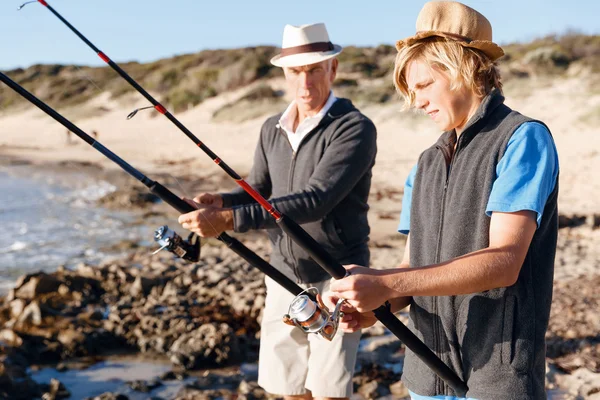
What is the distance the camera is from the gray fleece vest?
168 cm

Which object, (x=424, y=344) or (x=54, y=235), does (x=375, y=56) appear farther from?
(x=424, y=344)

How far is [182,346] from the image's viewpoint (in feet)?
16.3

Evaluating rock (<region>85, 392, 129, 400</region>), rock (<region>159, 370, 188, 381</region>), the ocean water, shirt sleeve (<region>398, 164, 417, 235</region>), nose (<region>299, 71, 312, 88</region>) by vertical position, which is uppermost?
nose (<region>299, 71, 312, 88</region>)

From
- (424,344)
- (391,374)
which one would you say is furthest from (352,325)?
(391,374)

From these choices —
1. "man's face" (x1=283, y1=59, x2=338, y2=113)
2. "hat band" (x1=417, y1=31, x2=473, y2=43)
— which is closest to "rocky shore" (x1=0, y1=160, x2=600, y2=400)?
"man's face" (x1=283, y1=59, x2=338, y2=113)

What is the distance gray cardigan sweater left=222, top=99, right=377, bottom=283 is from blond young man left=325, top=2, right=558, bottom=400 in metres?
0.94

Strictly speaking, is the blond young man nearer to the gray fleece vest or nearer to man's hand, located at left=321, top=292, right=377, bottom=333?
the gray fleece vest

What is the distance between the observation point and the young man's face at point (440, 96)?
174 centimetres

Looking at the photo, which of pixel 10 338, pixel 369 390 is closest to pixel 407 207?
pixel 369 390

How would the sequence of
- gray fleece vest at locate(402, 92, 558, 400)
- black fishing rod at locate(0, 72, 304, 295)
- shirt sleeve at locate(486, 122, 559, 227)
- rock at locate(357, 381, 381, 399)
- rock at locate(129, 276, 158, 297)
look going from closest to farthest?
shirt sleeve at locate(486, 122, 559, 227) → gray fleece vest at locate(402, 92, 558, 400) → black fishing rod at locate(0, 72, 304, 295) → rock at locate(357, 381, 381, 399) → rock at locate(129, 276, 158, 297)

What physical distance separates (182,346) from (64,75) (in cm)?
3419

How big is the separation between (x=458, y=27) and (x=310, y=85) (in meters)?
1.33

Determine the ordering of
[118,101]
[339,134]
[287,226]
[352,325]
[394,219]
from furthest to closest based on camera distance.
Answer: [118,101]
[394,219]
[339,134]
[287,226]
[352,325]

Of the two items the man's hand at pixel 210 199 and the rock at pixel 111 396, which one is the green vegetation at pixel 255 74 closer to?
the rock at pixel 111 396
